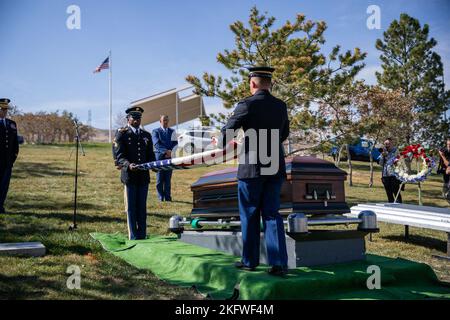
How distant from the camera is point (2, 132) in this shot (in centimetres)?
854

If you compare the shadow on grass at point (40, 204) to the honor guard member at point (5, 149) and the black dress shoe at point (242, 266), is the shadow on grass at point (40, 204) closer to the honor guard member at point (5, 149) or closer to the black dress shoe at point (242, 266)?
the honor guard member at point (5, 149)

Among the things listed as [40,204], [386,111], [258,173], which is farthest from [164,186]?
[386,111]

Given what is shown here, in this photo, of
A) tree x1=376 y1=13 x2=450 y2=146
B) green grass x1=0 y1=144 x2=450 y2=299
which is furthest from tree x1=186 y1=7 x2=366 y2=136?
tree x1=376 y1=13 x2=450 y2=146

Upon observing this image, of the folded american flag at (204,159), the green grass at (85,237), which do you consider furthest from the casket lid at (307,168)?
the green grass at (85,237)

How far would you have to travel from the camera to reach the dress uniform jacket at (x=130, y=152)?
6902 mm

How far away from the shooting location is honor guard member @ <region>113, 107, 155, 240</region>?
6.90 m

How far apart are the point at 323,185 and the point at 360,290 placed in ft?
4.85

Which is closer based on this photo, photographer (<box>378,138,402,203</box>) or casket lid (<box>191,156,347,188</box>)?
casket lid (<box>191,156,347,188</box>)

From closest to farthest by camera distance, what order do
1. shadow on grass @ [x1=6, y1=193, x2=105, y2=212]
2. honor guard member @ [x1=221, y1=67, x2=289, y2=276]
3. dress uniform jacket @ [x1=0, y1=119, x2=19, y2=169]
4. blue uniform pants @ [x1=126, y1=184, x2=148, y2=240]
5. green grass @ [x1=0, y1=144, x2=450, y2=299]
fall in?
green grass @ [x1=0, y1=144, x2=450, y2=299]
honor guard member @ [x1=221, y1=67, x2=289, y2=276]
blue uniform pants @ [x1=126, y1=184, x2=148, y2=240]
dress uniform jacket @ [x1=0, y1=119, x2=19, y2=169]
shadow on grass @ [x1=6, y1=193, x2=105, y2=212]

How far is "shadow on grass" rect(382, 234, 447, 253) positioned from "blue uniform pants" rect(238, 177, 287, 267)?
4.53 metres

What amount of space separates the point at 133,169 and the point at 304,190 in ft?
8.80

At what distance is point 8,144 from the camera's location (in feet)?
28.0

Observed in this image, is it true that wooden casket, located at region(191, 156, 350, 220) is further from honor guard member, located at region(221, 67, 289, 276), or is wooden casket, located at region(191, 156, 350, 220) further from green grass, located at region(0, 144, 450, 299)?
green grass, located at region(0, 144, 450, 299)
